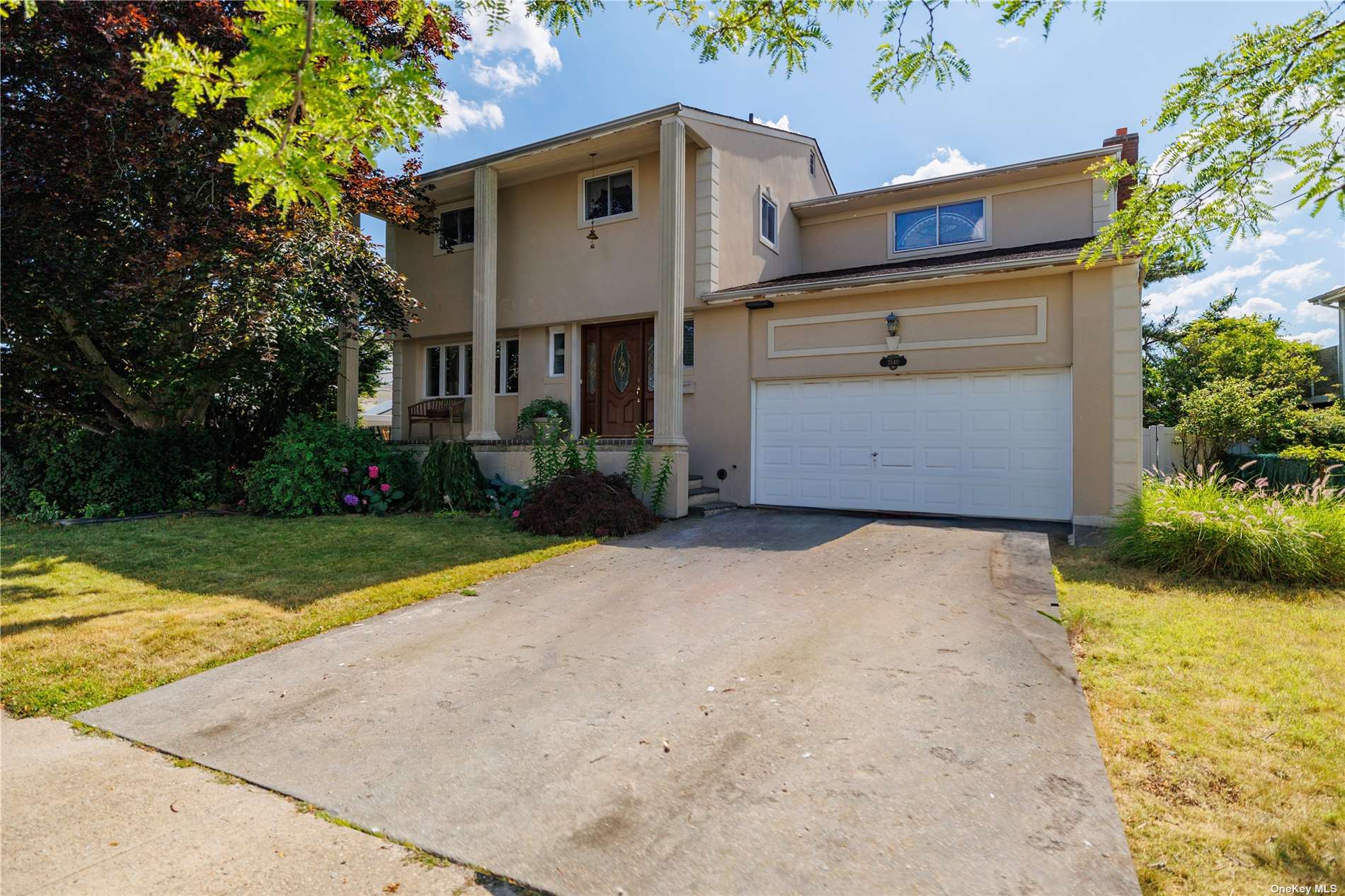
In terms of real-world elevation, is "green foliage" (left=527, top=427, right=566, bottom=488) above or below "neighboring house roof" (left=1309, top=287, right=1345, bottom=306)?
below

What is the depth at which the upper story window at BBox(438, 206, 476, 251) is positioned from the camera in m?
13.9

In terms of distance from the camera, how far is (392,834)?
2.55 meters

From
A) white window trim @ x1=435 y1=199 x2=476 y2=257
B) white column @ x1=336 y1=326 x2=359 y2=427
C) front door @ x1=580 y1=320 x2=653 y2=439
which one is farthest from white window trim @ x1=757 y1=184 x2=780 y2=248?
white column @ x1=336 y1=326 x2=359 y2=427

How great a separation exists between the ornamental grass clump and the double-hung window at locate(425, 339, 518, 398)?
10.3 m

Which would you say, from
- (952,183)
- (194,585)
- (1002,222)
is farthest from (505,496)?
(1002,222)

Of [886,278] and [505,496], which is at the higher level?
[886,278]

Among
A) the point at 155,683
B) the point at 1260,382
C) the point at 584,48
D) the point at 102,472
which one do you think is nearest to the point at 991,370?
the point at 584,48

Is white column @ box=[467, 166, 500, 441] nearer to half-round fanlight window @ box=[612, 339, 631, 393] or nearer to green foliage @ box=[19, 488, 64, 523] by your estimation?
half-round fanlight window @ box=[612, 339, 631, 393]

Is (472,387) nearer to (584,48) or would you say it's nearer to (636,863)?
(584,48)

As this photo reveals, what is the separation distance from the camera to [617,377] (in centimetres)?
1266

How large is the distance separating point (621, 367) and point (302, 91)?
1068 cm

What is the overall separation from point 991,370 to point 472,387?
808 centimetres

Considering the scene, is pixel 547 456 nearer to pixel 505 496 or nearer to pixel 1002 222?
pixel 505 496

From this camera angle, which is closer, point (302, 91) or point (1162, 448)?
point (302, 91)
